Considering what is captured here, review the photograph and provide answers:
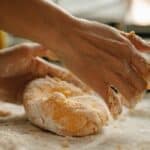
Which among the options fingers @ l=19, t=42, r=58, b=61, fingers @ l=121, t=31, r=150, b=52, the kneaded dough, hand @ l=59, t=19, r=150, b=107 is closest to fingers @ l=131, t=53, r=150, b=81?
hand @ l=59, t=19, r=150, b=107

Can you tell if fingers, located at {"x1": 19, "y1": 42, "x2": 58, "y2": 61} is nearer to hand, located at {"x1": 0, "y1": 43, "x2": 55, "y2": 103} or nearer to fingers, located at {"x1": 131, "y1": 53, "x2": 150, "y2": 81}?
hand, located at {"x1": 0, "y1": 43, "x2": 55, "y2": 103}

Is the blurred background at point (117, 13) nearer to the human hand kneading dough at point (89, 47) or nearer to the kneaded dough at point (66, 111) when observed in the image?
the kneaded dough at point (66, 111)

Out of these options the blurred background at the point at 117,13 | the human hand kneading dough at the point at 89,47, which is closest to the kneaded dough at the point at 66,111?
the human hand kneading dough at the point at 89,47

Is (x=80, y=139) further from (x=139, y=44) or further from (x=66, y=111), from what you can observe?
(x=139, y=44)

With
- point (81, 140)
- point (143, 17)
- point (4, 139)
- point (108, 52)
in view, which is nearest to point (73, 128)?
point (81, 140)

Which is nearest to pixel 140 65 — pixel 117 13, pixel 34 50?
pixel 34 50
